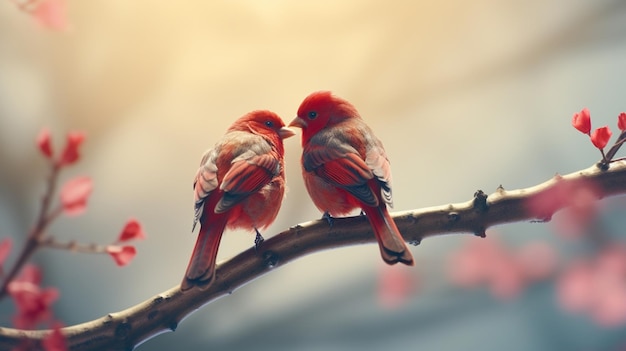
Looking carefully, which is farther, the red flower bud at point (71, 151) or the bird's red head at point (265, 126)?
the bird's red head at point (265, 126)

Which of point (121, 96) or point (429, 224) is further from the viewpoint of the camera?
point (121, 96)

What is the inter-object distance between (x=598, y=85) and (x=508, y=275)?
55 cm

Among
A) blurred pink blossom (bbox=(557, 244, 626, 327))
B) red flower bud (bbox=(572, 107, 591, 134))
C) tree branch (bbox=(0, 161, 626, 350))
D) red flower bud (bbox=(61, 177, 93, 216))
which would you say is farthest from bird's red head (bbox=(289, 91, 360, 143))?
blurred pink blossom (bbox=(557, 244, 626, 327))

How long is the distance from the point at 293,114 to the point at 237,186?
2.12ft

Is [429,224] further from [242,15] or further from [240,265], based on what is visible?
[242,15]

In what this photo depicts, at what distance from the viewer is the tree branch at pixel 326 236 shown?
997 millimetres

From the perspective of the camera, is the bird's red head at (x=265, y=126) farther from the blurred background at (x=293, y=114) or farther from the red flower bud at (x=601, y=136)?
the red flower bud at (x=601, y=136)

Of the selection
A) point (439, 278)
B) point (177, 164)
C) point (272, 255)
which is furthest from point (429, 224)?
point (177, 164)

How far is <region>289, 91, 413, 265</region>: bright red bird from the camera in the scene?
101cm

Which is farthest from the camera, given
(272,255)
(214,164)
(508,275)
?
(508,275)

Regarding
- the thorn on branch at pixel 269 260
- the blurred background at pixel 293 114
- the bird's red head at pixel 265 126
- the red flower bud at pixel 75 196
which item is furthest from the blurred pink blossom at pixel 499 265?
the red flower bud at pixel 75 196

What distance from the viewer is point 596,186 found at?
109 cm

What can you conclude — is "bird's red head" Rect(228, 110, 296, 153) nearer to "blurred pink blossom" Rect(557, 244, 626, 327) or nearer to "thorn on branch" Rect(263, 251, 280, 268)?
"thorn on branch" Rect(263, 251, 280, 268)

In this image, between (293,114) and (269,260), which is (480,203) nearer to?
(269,260)
